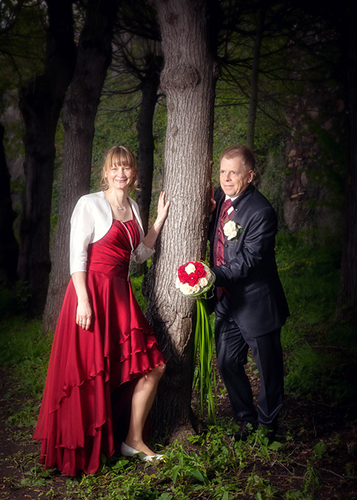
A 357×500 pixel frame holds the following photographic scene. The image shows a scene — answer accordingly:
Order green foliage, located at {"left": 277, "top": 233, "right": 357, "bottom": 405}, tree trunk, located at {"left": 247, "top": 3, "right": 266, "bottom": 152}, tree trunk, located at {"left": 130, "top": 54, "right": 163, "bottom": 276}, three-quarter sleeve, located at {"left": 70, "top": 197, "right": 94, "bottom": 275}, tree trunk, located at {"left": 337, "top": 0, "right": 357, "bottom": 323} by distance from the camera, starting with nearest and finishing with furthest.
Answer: three-quarter sleeve, located at {"left": 70, "top": 197, "right": 94, "bottom": 275}
green foliage, located at {"left": 277, "top": 233, "right": 357, "bottom": 405}
tree trunk, located at {"left": 337, "top": 0, "right": 357, "bottom": 323}
tree trunk, located at {"left": 247, "top": 3, "right": 266, "bottom": 152}
tree trunk, located at {"left": 130, "top": 54, "right": 163, "bottom": 276}

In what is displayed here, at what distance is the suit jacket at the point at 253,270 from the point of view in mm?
3143

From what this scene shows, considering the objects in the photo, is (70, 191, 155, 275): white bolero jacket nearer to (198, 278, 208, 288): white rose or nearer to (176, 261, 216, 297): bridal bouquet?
(176, 261, 216, 297): bridal bouquet

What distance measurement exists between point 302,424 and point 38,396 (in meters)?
2.61

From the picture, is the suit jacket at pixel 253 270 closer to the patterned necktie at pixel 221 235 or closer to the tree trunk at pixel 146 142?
the patterned necktie at pixel 221 235

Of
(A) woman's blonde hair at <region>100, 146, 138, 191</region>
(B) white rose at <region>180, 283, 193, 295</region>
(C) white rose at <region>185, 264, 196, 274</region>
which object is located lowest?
(B) white rose at <region>180, 283, 193, 295</region>

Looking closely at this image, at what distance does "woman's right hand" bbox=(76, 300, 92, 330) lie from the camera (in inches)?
113

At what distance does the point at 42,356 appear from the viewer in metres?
5.40

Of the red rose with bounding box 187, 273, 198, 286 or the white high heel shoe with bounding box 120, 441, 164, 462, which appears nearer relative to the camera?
the red rose with bounding box 187, 273, 198, 286

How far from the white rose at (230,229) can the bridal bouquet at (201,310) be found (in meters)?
0.29

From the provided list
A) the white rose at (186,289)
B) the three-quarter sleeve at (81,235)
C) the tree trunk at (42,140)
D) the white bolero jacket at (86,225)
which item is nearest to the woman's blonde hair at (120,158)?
the white bolero jacket at (86,225)

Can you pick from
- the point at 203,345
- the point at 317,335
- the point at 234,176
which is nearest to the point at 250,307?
the point at 203,345

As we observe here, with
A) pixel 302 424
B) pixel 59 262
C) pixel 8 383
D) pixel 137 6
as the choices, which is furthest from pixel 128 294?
pixel 137 6

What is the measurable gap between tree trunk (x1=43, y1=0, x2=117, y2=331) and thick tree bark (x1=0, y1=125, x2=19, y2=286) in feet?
6.84

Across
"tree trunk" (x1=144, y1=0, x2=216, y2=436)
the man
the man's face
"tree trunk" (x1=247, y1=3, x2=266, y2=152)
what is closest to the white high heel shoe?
"tree trunk" (x1=144, y1=0, x2=216, y2=436)
